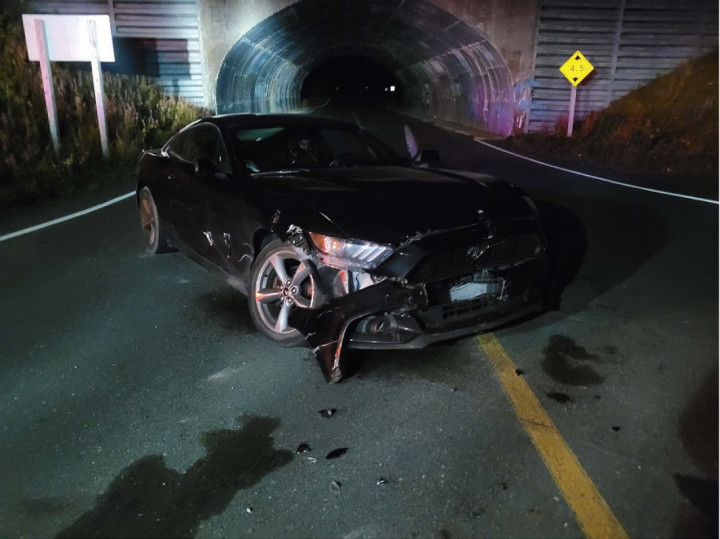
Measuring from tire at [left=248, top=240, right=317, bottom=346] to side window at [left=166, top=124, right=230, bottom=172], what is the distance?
1.05m

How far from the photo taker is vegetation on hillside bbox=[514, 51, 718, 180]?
1348 cm

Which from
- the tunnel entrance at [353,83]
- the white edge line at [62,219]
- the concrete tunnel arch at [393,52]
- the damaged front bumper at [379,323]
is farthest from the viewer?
the tunnel entrance at [353,83]

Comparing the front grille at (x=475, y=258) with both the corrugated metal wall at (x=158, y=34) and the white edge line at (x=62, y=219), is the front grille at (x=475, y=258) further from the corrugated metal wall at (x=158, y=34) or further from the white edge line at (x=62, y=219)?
the corrugated metal wall at (x=158, y=34)

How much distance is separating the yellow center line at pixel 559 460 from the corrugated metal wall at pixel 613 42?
1720 centimetres

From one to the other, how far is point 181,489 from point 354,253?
5.02ft

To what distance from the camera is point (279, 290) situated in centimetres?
404

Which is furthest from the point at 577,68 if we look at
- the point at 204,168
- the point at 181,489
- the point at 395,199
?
the point at 181,489

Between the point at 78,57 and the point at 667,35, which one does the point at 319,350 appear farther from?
the point at 667,35

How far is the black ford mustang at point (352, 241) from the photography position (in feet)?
11.4

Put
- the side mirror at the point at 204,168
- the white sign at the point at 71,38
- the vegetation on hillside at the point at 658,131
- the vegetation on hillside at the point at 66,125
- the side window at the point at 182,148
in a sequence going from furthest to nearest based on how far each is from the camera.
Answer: the vegetation on hillside at the point at 658,131 → the white sign at the point at 71,38 → the vegetation on hillside at the point at 66,125 → the side window at the point at 182,148 → the side mirror at the point at 204,168

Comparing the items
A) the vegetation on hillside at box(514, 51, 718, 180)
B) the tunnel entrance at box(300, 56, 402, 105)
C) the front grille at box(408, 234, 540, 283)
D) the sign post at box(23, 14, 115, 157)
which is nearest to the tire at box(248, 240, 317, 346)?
the front grille at box(408, 234, 540, 283)

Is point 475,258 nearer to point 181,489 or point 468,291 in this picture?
point 468,291

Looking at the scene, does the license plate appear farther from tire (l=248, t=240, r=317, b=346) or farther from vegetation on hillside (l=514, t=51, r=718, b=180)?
vegetation on hillside (l=514, t=51, r=718, b=180)

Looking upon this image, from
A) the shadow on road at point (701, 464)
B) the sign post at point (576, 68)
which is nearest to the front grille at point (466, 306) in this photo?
the shadow on road at point (701, 464)
